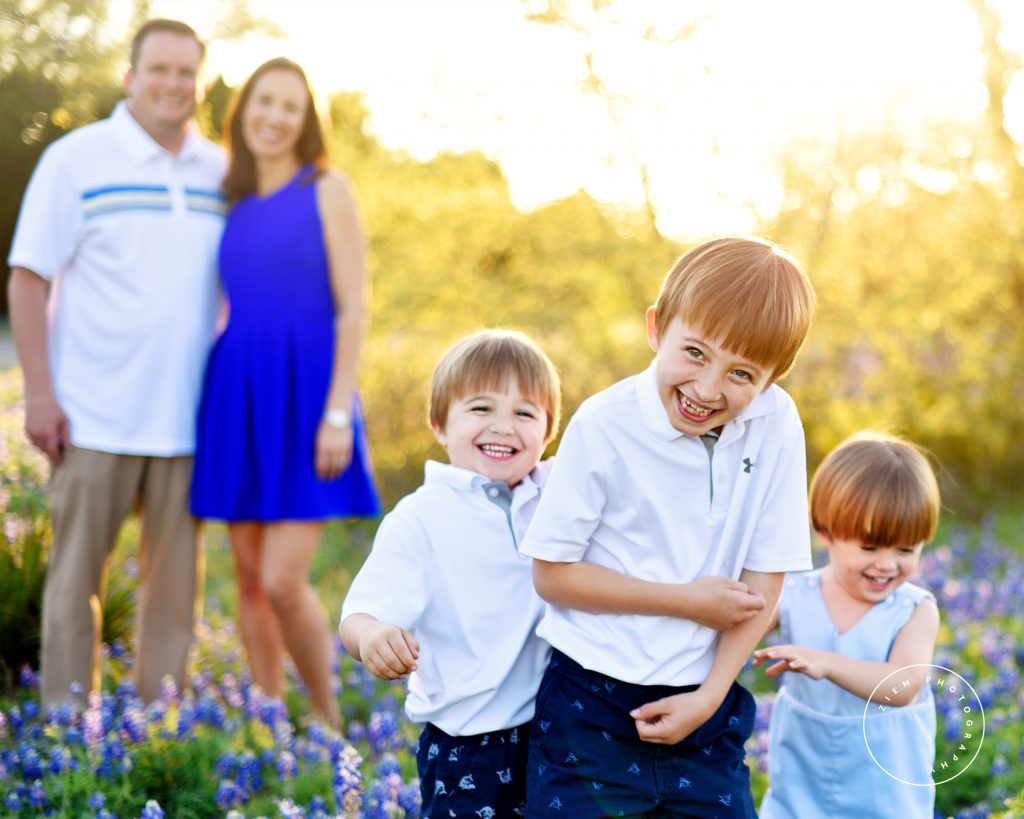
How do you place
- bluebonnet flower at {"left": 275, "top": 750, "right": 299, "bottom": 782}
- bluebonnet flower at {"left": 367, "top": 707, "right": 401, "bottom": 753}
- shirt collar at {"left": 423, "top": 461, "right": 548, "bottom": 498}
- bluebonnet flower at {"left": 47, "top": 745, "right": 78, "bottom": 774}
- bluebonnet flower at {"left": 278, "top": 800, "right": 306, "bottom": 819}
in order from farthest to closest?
bluebonnet flower at {"left": 367, "top": 707, "right": 401, "bottom": 753} → bluebonnet flower at {"left": 275, "top": 750, "right": 299, "bottom": 782} → bluebonnet flower at {"left": 47, "top": 745, "right": 78, "bottom": 774} → bluebonnet flower at {"left": 278, "top": 800, "right": 306, "bottom": 819} → shirt collar at {"left": 423, "top": 461, "right": 548, "bottom": 498}

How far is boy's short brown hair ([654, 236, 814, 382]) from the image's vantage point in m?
2.05

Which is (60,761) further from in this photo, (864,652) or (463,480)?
(864,652)

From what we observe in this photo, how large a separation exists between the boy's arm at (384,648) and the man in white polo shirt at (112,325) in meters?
1.79

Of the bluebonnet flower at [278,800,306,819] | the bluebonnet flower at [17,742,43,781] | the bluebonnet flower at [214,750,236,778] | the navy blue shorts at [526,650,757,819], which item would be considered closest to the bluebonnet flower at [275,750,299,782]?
the bluebonnet flower at [214,750,236,778]

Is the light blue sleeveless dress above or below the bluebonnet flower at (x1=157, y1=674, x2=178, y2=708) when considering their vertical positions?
above

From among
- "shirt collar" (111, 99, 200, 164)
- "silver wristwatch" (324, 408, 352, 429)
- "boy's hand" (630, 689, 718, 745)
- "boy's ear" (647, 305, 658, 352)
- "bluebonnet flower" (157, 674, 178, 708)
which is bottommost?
"bluebonnet flower" (157, 674, 178, 708)

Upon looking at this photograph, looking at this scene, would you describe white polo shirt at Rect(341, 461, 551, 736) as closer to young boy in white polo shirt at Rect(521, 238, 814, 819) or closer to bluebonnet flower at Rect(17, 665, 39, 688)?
young boy in white polo shirt at Rect(521, 238, 814, 819)

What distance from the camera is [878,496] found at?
2605mm

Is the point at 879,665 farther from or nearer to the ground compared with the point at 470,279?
nearer to the ground

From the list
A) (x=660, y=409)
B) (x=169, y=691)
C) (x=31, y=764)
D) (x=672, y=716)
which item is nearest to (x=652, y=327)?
(x=660, y=409)

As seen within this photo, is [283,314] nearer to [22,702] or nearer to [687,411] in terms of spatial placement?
[22,702]

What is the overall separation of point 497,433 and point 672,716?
691 mm

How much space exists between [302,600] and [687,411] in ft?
7.03

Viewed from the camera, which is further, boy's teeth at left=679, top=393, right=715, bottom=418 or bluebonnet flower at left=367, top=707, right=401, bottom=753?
bluebonnet flower at left=367, top=707, right=401, bottom=753
